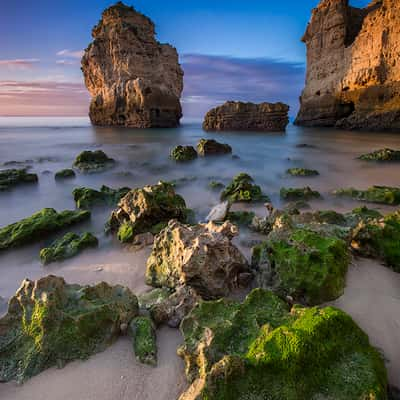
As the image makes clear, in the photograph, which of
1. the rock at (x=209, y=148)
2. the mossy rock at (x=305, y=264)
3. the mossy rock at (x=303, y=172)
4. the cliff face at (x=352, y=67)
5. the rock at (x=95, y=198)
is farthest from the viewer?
the cliff face at (x=352, y=67)

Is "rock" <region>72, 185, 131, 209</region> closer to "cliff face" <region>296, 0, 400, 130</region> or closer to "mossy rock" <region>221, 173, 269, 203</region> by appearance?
"mossy rock" <region>221, 173, 269, 203</region>

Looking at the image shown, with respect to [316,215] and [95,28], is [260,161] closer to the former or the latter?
[316,215]

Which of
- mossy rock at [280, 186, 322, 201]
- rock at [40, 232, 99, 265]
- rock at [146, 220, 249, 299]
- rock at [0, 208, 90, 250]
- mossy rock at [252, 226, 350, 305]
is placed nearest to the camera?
mossy rock at [252, 226, 350, 305]

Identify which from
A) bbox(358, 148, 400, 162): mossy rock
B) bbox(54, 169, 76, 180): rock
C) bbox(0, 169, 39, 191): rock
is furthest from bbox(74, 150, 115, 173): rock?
bbox(358, 148, 400, 162): mossy rock

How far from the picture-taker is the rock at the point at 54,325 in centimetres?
200

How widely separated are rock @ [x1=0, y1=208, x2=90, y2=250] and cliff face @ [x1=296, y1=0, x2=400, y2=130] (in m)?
26.2

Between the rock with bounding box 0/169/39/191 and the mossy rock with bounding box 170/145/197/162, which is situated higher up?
the mossy rock with bounding box 170/145/197/162

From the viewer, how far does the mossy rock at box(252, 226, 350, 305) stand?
8.35 feet

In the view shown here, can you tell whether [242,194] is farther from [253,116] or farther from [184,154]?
[253,116]

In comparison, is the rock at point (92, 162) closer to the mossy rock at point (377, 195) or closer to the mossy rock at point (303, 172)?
the mossy rock at point (303, 172)

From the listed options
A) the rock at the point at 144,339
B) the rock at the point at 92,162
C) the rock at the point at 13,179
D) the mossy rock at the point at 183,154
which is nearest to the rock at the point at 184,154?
the mossy rock at the point at 183,154

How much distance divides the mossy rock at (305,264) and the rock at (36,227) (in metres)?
3.67

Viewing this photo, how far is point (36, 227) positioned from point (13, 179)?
4667 millimetres

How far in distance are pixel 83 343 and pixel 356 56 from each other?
31.5 metres
